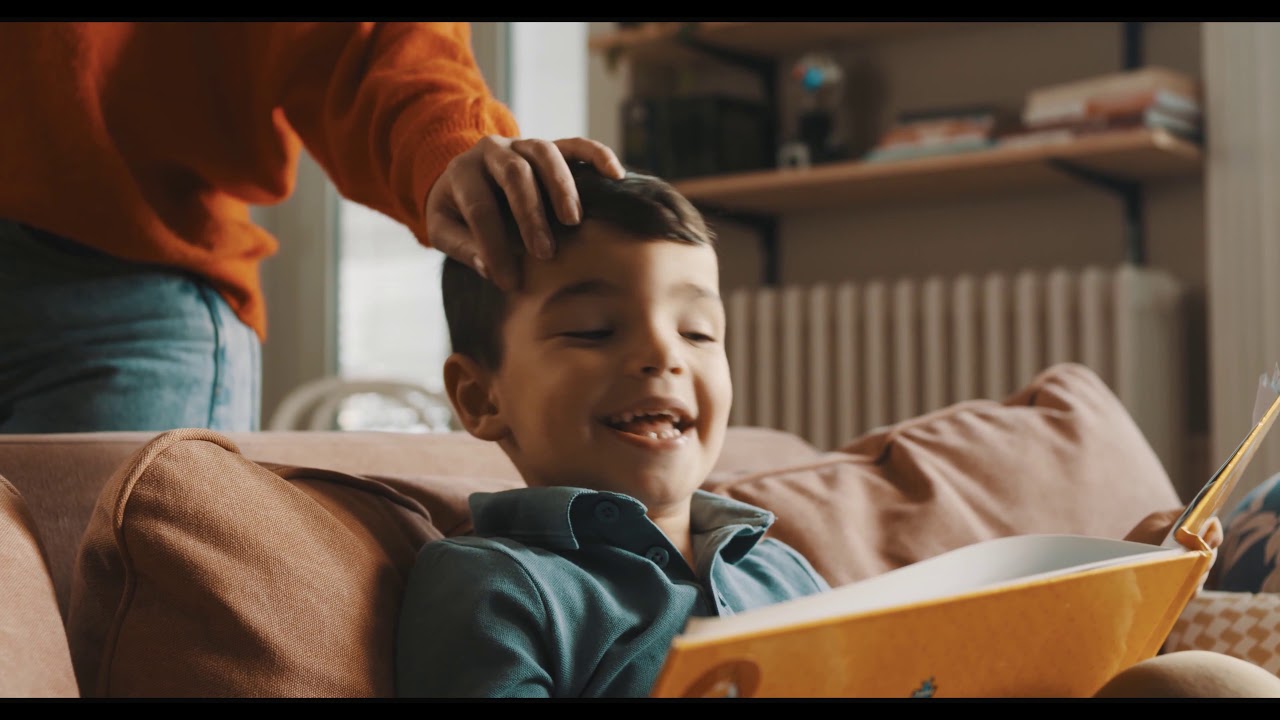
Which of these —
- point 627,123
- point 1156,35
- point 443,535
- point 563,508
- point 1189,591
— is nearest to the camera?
point 1189,591

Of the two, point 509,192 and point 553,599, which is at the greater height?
point 509,192

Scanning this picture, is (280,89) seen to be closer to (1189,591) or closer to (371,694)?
(371,694)

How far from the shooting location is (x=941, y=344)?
2.95 metres

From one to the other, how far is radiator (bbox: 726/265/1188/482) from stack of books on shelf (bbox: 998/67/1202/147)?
0.29 meters

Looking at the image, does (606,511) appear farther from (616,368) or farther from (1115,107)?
(1115,107)

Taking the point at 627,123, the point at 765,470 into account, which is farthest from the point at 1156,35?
the point at 765,470

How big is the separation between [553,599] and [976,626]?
0.91 feet

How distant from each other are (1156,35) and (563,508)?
2.48 metres

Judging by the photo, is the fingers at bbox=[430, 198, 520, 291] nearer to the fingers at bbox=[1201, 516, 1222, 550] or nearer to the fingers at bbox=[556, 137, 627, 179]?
the fingers at bbox=[556, 137, 627, 179]

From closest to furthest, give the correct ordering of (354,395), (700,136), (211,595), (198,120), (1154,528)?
1. (211,595)
2. (1154,528)
3. (198,120)
4. (354,395)
5. (700,136)

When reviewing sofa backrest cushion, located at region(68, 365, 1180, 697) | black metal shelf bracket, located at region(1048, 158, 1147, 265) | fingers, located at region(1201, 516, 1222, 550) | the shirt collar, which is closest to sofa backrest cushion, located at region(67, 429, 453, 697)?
sofa backrest cushion, located at region(68, 365, 1180, 697)

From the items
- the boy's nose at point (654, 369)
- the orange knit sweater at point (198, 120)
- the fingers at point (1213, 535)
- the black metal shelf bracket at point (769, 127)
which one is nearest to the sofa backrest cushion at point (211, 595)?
the boy's nose at point (654, 369)

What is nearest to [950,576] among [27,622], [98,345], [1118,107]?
[27,622]

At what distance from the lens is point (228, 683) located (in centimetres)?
69
